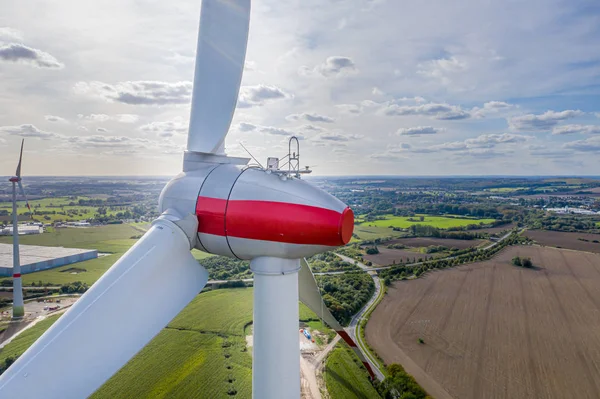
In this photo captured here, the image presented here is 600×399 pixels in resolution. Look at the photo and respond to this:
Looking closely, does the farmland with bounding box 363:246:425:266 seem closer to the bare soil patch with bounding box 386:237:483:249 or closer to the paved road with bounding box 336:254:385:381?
the paved road with bounding box 336:254:385:381

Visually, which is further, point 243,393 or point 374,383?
point 374,383

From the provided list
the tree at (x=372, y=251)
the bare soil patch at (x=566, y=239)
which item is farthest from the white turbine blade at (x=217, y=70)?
the bare soil patch at (x=566, y=239)

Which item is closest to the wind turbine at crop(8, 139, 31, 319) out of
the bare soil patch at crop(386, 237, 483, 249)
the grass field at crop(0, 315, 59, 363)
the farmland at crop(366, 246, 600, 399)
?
the grass field at crop(0, 315, 59, 363)

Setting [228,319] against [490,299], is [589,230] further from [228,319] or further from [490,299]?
[228,319]

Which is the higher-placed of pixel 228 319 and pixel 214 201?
pixel 214 201

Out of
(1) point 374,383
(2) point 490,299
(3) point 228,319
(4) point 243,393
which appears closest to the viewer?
(4) point 243,393

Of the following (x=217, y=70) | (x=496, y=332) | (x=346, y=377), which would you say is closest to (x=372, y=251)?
(x=496, y=332)

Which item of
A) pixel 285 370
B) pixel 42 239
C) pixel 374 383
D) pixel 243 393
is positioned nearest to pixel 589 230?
pixel 374 383

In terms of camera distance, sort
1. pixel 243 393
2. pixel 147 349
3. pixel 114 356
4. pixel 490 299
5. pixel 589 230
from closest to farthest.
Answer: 1. pixel 114 356
2. pixel 243 393
3. pixel 147 349
4. pixel 490 299
5. pixel 589 230
